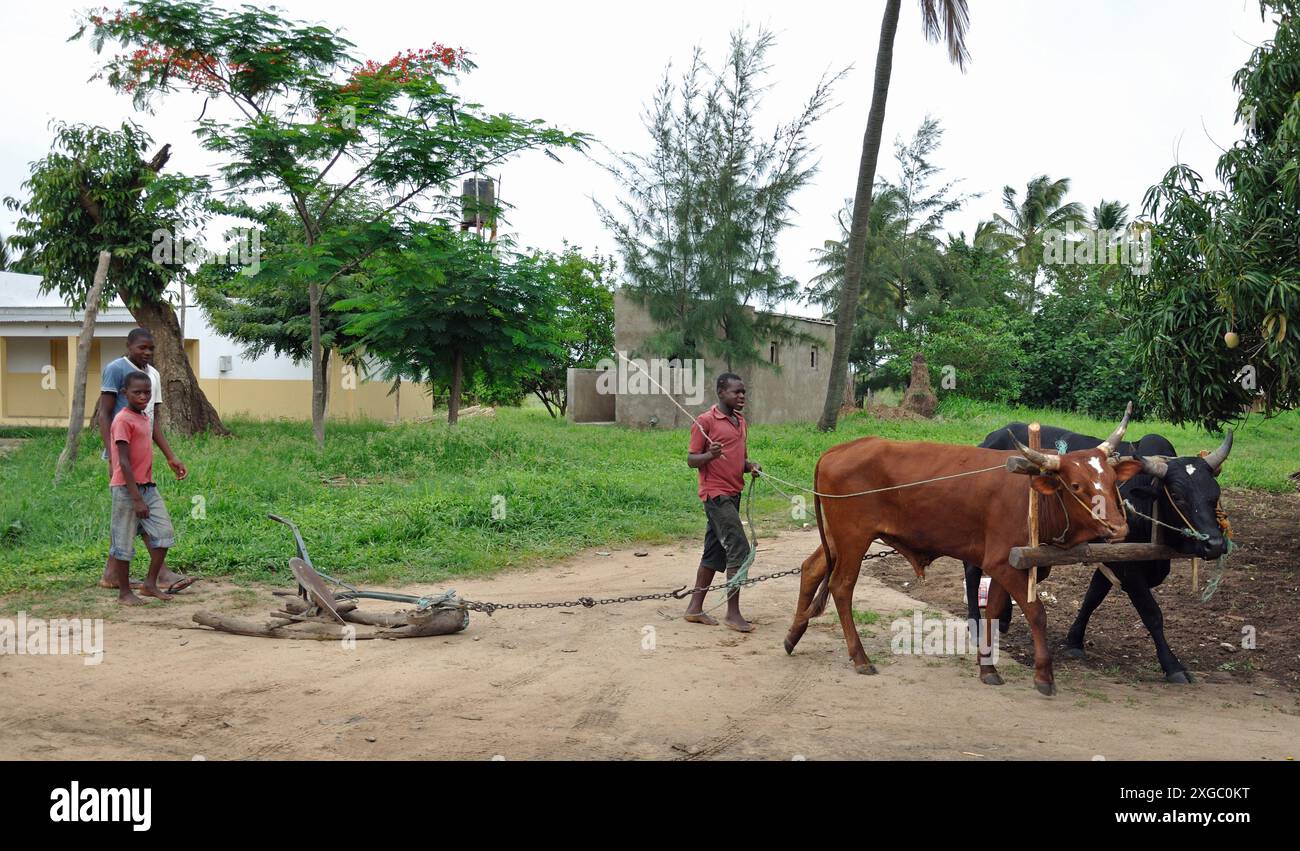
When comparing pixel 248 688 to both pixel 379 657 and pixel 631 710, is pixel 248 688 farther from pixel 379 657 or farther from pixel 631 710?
pixel 631 710

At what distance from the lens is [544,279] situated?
17.9 meters

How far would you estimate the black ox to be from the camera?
6.18 metres

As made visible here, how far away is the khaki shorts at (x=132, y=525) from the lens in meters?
7.74

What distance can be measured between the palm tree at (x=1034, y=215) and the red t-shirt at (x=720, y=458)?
37788 mm

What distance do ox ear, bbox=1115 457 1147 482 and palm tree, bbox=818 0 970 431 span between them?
13.2 meters

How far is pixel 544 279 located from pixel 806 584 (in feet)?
39.2

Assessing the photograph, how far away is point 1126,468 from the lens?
248 inches

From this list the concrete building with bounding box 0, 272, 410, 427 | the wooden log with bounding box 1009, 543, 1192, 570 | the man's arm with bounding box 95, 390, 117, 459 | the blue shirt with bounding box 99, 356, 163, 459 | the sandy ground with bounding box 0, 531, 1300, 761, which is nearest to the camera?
the sandy ground with bounding box 0, 531, 1300, 761

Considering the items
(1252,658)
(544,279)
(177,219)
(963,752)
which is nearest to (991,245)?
(544,279)

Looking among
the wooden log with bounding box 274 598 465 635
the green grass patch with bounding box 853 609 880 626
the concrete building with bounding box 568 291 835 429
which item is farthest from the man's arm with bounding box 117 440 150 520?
the concrete building with bounding box 568 291 835 429

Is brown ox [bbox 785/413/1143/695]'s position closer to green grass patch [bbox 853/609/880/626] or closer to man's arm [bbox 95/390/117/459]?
green grass patch [bbox 853/609/880/626]

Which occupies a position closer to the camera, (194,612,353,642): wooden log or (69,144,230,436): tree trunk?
(194,612,353,642): wooden log
